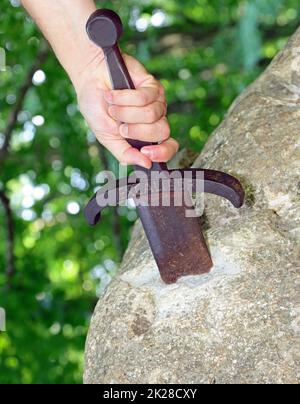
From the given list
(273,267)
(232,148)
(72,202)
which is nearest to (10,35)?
(72,202)

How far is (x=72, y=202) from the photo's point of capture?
420 cm

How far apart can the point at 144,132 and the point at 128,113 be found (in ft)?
0.12

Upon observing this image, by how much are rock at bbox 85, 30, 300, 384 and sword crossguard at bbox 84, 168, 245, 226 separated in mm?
110

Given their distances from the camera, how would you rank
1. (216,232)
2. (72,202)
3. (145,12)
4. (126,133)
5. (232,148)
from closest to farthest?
(126,133) < (216,232) < (232,148) < (145,12) < (72,202)

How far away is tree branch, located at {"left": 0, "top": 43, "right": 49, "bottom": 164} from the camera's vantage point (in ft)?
10.4

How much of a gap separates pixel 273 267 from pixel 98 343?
1.02ft

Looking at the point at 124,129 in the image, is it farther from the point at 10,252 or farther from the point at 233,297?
the point at 10,252

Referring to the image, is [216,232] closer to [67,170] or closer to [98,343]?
[98,343]

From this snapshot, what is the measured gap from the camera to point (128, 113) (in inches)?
50.7

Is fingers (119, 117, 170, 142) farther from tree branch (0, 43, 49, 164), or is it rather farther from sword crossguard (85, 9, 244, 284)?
tree branch (0, 43, 49, 164)

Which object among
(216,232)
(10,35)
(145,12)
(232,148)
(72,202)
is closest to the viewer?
(216,232)

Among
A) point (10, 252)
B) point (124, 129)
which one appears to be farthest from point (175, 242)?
point (10, 252)
